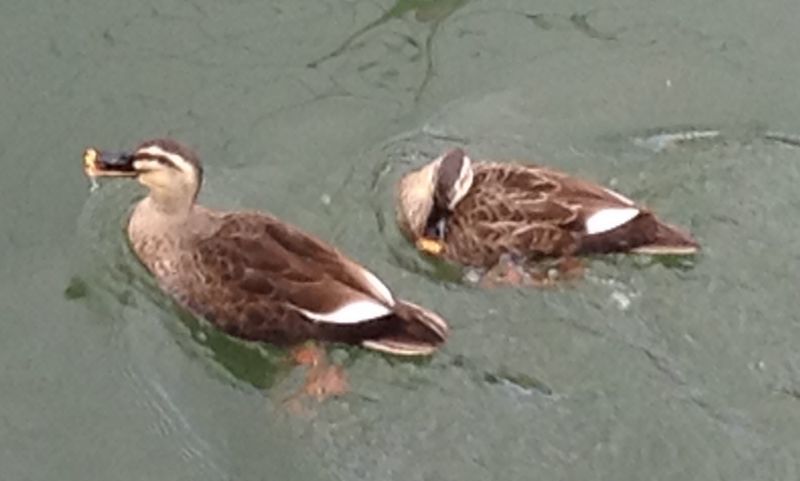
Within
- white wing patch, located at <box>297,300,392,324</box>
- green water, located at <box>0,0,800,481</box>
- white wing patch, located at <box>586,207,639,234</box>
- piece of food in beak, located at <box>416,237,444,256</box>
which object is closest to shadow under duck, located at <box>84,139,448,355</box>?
white wing patch, located at <box>297,300,392,324</box>

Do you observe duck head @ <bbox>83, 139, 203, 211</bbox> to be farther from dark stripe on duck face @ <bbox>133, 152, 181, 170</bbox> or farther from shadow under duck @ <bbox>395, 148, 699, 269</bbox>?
shadow under duck @ <bbox>395, 148, 699, 269</bbox>

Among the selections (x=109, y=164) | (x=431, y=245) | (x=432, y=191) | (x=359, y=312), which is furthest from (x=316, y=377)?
(x=109, y=164)

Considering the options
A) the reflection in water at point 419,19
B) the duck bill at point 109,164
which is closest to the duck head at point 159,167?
the duck bill at point 109,164

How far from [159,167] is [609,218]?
158 centimetres

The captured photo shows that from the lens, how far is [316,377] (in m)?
5.86

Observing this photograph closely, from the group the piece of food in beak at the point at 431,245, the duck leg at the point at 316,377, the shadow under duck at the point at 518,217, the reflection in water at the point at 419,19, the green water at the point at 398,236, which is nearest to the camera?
the green water at the point at 398,236

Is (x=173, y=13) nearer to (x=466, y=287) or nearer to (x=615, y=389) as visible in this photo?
(x=466, y=287)

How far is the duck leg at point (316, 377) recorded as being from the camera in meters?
5.81

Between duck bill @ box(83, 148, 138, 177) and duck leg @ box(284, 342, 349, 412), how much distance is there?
2.82ft

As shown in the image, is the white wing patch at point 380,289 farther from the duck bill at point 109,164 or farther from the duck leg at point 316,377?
the duck bill at point 109,164

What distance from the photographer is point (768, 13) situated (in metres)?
7.06

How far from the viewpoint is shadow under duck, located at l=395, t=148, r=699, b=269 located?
19.8 feet

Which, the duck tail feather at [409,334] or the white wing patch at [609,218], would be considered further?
the white wing patch at [609,218]

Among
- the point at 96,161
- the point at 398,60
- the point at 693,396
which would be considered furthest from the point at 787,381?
the point at 96,161
